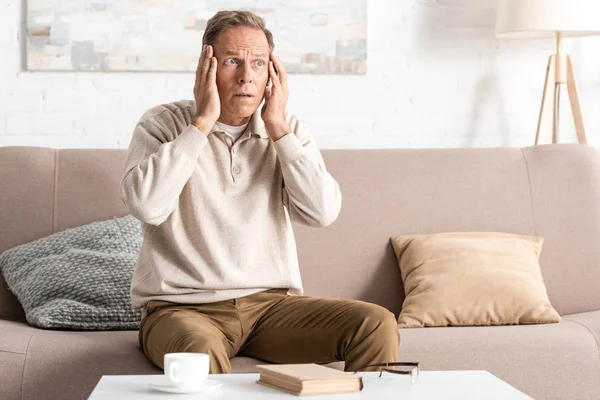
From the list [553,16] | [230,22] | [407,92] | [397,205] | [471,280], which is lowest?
[471,280]

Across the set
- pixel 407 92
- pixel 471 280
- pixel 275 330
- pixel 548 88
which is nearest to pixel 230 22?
pixel 275 330

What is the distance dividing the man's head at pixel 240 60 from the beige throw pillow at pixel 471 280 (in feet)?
2.46

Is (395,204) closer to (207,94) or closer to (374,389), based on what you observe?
(207,94)

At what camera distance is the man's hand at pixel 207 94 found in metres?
2.21

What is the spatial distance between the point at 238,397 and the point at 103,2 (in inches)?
84.8

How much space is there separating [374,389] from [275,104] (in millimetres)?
950

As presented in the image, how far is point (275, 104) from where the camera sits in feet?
7.52

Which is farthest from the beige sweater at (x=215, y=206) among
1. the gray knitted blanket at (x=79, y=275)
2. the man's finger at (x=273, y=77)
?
the gray knitted blanket at (x=79, y=275)

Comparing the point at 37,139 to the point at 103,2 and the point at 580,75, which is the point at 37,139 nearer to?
the point at 103,2

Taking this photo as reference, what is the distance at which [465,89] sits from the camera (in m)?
3.50

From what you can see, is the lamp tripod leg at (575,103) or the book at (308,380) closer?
the book at (308,380)

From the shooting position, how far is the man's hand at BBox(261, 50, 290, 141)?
227cm

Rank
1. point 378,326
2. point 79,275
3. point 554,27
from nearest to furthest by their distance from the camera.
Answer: point 378,326, point 79,275, point 554,27

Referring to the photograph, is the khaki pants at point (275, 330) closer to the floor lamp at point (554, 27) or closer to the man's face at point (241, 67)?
the man's face at point (241, 67)
